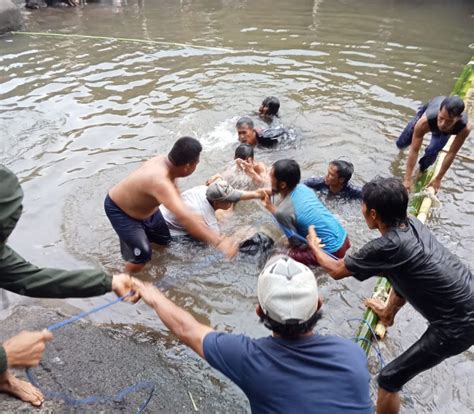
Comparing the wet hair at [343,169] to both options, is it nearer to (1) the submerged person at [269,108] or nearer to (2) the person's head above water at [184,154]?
(2) the person's head above water at [184,154]

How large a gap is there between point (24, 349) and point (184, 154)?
2.30 metres

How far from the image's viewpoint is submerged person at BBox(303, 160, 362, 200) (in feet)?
19.4

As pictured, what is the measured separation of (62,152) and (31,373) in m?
5.07

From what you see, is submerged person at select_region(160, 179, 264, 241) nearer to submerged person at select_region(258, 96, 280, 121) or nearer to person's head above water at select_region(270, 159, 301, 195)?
person's head above water at select_region(270, 159, 301, 195)

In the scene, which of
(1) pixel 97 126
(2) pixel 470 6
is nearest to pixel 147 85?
(1) pixel 97 126

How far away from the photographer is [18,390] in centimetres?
314

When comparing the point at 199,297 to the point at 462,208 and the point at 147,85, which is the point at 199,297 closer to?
the point at 462,208

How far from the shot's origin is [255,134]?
25.4ft

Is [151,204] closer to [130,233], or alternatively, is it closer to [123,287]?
[130,233]

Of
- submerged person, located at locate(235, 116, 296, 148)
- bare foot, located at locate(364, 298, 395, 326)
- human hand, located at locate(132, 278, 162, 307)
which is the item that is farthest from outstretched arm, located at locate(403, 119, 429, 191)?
human hand, located at locate(132, 278, 162, 307)

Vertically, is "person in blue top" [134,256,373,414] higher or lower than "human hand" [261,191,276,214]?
higher

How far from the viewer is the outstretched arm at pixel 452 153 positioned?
19.4 feet

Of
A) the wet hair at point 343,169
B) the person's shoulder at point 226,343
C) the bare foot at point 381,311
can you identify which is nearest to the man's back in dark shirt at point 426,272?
the bare foot at point 381,311

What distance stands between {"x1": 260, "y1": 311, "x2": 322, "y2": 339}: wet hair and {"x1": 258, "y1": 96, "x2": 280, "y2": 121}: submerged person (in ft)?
21.5
